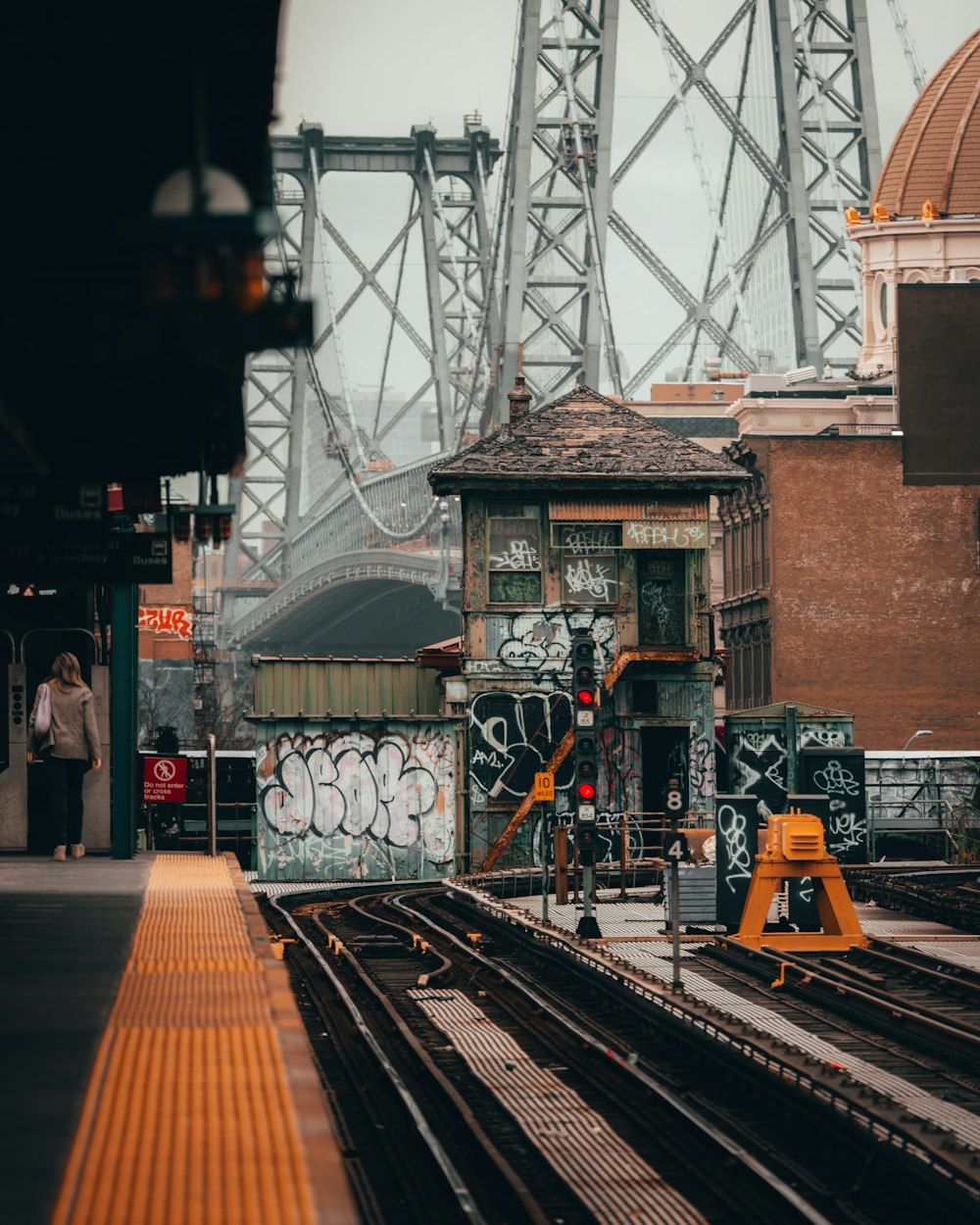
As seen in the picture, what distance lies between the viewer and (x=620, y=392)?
85375 millimetres

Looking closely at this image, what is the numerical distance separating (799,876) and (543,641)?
15896 mm

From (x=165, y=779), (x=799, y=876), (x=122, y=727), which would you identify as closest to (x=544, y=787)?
(x=165, y=779)

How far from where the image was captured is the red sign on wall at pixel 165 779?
2720cm

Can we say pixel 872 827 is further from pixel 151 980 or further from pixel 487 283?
pixel 487 283

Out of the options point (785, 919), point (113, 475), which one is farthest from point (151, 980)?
point (785, 919)

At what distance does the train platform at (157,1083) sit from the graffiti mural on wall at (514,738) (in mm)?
25123

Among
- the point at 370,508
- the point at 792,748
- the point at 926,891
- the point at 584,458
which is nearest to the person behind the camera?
the point at 926,891

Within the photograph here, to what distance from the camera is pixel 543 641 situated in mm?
40500

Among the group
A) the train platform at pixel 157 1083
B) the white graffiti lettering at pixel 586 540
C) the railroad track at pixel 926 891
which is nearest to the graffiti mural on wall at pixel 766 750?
the white graffiti lettering at pixel 586 540

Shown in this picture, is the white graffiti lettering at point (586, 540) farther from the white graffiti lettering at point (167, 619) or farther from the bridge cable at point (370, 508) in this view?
the white graffiti lettering at point (167, 619)

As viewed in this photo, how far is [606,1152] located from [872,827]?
3050cm

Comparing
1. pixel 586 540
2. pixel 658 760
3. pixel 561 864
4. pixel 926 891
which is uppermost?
pixel 586 540

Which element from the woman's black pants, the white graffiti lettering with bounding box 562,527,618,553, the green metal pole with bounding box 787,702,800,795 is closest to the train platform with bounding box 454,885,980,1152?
the woman's black pants

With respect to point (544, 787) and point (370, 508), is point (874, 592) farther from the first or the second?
point (370, 508)
